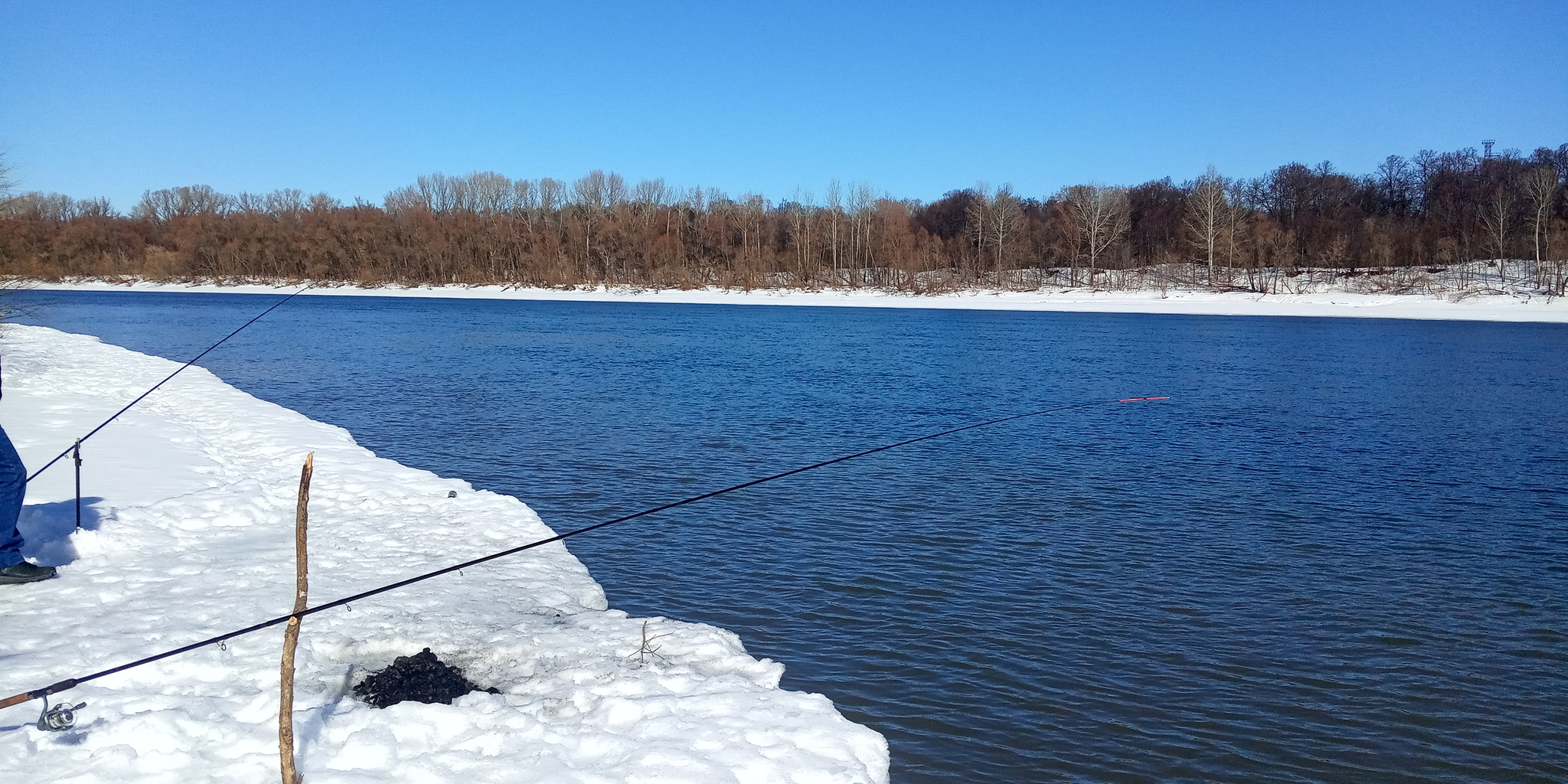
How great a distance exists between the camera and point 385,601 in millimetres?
6660

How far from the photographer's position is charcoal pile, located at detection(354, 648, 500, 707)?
5059mm

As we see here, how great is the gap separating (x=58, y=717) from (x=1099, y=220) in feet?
255

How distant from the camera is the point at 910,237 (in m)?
75.1

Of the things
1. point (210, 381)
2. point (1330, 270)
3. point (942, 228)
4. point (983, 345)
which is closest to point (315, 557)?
point (210, 381)

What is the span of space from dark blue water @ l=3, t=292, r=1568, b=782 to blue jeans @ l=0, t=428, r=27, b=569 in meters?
3.77

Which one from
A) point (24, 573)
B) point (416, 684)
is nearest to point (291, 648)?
point (416, 684)

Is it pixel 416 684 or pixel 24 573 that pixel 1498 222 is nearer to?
pixel 416 684

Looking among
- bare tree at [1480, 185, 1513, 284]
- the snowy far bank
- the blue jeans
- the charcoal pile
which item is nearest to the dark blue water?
the charcoal pile

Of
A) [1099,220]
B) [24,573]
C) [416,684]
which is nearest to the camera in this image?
[416,684]

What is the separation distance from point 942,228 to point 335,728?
9184 centimetres

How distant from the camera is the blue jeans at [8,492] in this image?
5.63 metres

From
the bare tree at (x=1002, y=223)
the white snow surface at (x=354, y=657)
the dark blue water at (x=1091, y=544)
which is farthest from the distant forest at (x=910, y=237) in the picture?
the white snow surface at (x=354, y=657)

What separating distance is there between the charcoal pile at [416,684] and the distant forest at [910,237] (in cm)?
6564

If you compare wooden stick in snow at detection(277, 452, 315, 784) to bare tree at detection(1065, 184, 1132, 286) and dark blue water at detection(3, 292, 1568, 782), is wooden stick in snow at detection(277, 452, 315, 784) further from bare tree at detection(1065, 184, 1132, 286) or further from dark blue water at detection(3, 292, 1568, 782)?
bare tree at detection(1065, 184, 1132, 286)
